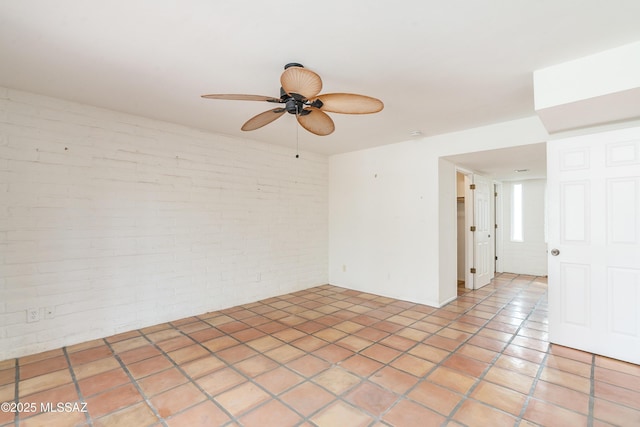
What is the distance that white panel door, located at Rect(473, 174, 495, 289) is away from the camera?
17.2ft

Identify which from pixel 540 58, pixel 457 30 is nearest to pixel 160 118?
pixel 457 30

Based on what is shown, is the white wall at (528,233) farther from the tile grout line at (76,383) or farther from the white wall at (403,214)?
the tile grout line at (76,383)

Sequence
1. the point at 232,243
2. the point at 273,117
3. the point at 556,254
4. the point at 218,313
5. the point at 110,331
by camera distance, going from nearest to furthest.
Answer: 1. the point at 273,117
2. the point at 556,254
3. the point at 110,331
4. the point at 218,313
5. the point at 232,243

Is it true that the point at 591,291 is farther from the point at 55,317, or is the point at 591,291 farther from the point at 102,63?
the point at 55,317

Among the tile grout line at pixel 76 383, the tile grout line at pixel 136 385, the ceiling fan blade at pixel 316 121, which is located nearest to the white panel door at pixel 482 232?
the ceiling fan blade at pixel 316 121

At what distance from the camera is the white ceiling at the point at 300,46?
167 cm

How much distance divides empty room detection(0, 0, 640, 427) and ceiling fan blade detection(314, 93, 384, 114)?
0.02m

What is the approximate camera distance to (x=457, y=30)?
1.84m

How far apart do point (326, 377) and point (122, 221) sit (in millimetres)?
2676

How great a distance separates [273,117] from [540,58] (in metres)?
2.01

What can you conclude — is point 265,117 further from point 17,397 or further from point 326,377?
point 17,397

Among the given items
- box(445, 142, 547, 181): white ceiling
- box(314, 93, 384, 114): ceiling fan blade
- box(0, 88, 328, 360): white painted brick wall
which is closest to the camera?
box(314, 93, 384, 114): ceiling fan blade

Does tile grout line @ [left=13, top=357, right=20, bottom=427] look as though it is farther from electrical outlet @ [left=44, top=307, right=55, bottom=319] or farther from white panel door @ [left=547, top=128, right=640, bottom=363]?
white panel door @ [left=547, top=128, right=640, bottom=363]

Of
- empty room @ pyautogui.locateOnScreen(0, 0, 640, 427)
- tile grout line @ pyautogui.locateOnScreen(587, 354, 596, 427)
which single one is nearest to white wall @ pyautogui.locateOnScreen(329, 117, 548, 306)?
empty room @ pyautogui.locateOnScreen(0, 0, 640, 427)
